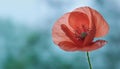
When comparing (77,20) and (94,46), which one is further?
(77,20)

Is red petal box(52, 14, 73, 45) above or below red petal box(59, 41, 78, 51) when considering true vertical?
above

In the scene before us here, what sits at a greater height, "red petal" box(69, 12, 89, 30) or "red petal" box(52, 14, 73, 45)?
"red petal" box(69, 12, 89, 30)

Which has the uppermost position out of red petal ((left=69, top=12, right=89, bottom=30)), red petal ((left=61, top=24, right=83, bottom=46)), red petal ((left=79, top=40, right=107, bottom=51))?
red petal ((left=69, top=12, right=89, bottom=30))

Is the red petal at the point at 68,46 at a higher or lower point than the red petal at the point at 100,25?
lower
